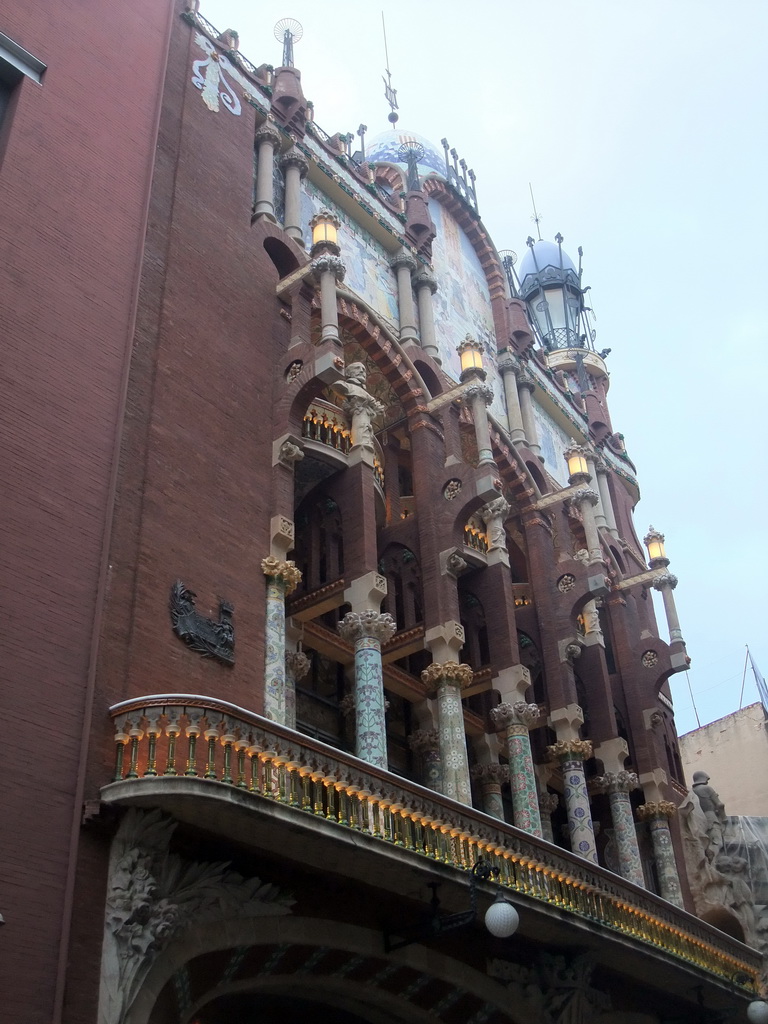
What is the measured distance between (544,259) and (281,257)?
2522 centimetres

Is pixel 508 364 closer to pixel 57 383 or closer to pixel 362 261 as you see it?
pixel 362 261

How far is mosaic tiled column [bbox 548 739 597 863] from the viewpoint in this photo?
65.8 ft

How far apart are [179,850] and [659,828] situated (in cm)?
1480

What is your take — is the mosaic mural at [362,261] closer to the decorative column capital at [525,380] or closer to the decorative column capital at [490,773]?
the decorative column capital at [525,380]

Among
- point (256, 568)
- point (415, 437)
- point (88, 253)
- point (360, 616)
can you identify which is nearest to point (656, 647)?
point (415, 437)

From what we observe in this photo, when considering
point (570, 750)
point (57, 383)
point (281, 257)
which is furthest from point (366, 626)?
point (281, 257)

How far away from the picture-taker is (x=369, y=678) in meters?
16.4

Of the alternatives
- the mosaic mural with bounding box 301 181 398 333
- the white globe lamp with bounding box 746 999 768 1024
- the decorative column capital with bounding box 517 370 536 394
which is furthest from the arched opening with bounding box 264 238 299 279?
the white globe lamp with bounding box 746 999 768 1024

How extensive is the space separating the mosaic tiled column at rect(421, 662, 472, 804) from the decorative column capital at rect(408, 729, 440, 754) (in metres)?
0.68

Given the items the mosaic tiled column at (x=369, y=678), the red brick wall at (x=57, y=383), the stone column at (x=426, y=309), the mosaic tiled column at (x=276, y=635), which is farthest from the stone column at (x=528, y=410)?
the mosaic tiled column at (x=276, y=635)

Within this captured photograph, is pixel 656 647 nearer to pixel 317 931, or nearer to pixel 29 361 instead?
pixel 317 931

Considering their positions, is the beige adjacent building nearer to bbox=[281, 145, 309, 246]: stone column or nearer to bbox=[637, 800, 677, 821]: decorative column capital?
bbox=[637, 800, 677, 821]: decorative column capital

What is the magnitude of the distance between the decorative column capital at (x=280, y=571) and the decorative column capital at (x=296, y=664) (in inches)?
64.7

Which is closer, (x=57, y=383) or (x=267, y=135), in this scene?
(x=57, y=383)
